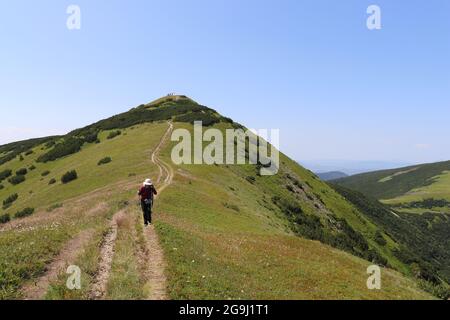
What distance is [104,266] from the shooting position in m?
15.8

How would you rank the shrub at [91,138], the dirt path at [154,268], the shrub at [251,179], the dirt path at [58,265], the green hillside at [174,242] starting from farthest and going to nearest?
the shrub at [91,138]
the shrub at [251,179]
the green hillside at [174,242]
the dirt path at [154,268]
the dirt path at [58,265]

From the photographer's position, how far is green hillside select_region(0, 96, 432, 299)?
14.3m

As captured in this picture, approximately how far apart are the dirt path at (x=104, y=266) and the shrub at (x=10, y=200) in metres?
35.1

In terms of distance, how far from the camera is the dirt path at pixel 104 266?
1316 cm

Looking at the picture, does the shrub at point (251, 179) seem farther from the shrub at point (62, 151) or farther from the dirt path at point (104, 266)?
the shrub at point (62, 151)

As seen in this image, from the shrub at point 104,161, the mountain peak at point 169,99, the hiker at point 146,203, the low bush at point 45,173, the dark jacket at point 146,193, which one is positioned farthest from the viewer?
the mountain peak at point 169,99

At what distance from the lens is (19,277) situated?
45.3 ft

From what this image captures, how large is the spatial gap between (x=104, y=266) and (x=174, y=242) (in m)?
4.65

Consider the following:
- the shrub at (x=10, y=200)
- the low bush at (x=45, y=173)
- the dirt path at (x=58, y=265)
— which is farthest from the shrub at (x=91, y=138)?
the dirt path at (x=58, y=265)

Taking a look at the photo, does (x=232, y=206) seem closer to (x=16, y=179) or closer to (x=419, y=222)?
(x=16, y=179)
